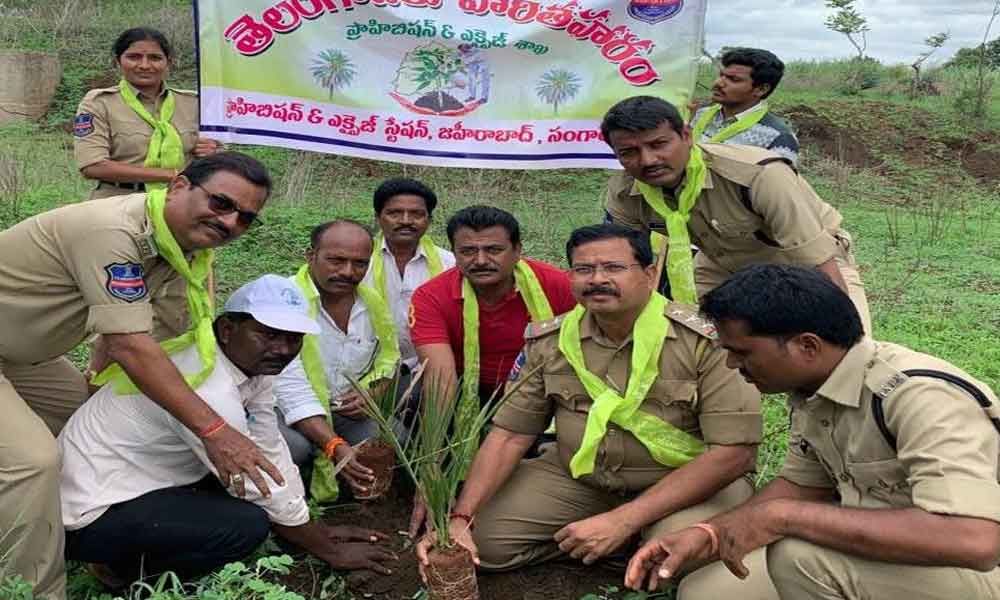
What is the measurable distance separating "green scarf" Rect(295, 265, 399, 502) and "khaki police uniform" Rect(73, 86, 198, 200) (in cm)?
151

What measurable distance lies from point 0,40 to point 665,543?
15050mm

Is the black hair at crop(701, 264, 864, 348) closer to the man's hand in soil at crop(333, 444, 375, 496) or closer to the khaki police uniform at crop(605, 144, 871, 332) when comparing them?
the khaki police uniform at crop(605, 144, 871, 332)

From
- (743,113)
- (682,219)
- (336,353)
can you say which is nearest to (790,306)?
(682,219)

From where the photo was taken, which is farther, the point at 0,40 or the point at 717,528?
the point at 0,40

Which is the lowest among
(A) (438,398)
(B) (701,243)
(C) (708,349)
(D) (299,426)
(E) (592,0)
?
(D) (299,426)

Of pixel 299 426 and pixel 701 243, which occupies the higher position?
pixel 701 243

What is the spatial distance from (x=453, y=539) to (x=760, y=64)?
2943mm

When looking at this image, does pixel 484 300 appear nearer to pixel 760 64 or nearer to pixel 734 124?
pixel 734 124

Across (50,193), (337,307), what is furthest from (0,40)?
(337,307)

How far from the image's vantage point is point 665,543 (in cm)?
248

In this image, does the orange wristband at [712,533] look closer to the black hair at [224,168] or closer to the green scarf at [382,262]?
the black hair at [224,168]

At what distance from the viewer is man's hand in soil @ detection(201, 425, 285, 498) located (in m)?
2.64

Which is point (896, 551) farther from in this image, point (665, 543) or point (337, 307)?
point (337, 307)

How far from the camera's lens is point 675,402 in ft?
9.99
